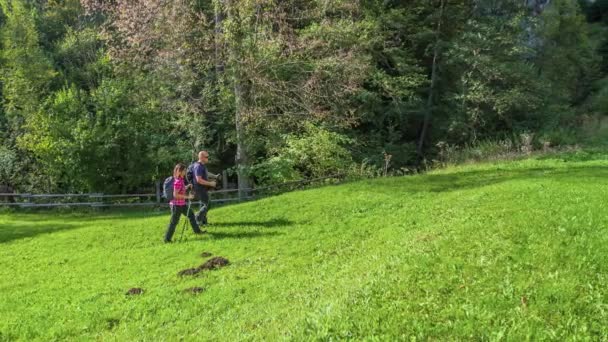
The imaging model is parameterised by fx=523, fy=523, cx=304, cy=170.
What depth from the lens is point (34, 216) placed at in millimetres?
22953

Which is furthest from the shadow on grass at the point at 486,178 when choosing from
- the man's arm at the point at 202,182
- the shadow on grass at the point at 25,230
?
the shadow on grass at the point at 25,230

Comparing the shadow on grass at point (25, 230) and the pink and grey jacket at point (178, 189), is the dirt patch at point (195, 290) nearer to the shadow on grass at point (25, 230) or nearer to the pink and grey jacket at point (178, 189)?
the pink and grey jacket at point (178, 189)

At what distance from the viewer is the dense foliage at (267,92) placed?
2256 centimetres

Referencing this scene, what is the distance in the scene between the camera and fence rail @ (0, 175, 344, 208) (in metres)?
22.4

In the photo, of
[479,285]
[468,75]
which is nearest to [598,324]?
[479,285]

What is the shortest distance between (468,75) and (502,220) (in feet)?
72.1

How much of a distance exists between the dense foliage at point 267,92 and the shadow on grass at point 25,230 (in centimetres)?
562

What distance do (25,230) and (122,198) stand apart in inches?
278

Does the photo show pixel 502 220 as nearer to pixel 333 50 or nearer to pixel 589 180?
pixel 589 180

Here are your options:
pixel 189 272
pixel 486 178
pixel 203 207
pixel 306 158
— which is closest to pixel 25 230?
pixel 203 207

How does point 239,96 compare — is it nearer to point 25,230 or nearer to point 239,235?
point 25,230

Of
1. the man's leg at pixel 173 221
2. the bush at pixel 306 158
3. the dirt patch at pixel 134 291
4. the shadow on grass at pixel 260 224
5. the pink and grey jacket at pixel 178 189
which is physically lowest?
the dirt patch at pixel 134 291

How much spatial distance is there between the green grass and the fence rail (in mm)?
5632

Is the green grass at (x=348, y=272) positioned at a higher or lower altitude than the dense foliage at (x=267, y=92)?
lower
